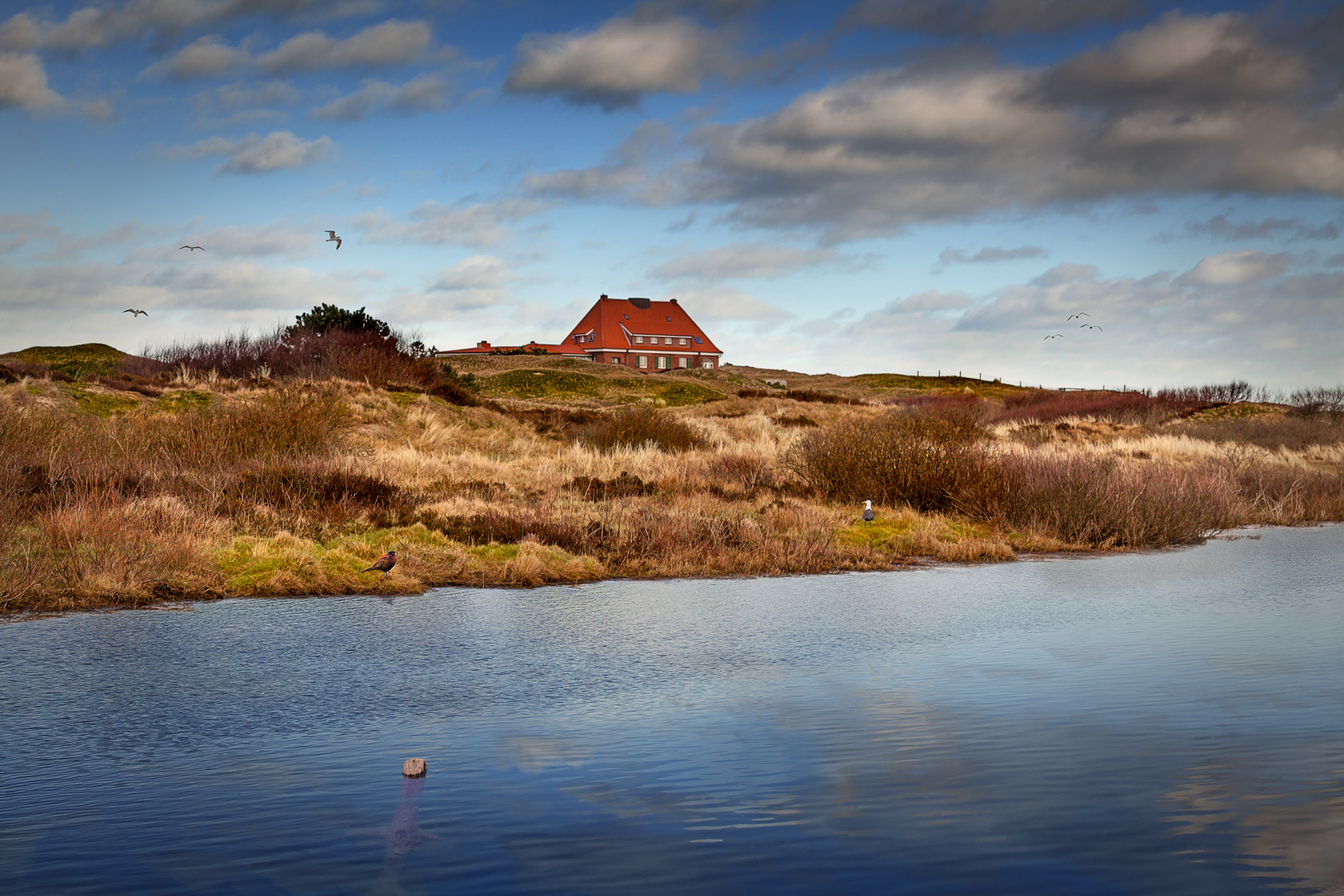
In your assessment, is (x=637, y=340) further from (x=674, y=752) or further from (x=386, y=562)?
(x=674, y=752)

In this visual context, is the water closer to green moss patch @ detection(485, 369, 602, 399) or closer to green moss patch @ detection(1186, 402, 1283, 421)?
green moss patch @ detection(1186, 402, 1283, 421)

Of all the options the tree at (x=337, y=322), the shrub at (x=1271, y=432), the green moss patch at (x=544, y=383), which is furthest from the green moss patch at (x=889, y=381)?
the tree at (x=337, y=322)

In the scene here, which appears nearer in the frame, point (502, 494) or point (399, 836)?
point (399, 836)

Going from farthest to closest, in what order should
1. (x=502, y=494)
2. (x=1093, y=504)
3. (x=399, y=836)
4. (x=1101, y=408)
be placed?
(x=1101, y=408) < (x=502, y=494) < (x=1093, y=504) < (x=399, y=836)

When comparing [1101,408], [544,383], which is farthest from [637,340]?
[1101,408]

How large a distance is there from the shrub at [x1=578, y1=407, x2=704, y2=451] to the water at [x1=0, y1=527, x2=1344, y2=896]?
17.8 metres

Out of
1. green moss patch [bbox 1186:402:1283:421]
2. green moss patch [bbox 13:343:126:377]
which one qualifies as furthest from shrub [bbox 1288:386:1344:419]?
green moss patch [bbox 13:343:126:377]

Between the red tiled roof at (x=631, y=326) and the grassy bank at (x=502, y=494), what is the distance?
61.9 meters

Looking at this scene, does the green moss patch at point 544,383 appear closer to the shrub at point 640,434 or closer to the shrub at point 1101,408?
the shrub at point 1101,408

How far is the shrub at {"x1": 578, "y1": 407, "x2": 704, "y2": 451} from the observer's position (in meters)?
28.2

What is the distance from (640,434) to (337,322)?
1505 cm

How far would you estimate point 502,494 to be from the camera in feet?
58.0

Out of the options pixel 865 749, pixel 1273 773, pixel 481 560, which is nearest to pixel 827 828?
pixel 865 749

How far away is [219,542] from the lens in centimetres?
1277
